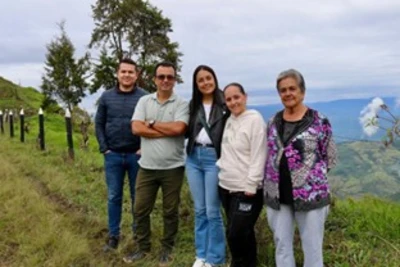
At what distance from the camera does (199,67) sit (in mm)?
3781

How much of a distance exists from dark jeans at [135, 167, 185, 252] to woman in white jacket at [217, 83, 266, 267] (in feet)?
2.31

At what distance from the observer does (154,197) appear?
4.32 m

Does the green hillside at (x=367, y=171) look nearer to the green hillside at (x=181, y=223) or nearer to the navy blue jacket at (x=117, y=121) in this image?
the green hillside at (x=181, y=223)

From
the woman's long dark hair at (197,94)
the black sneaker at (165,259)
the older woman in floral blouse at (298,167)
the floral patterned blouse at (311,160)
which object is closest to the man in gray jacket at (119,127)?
the black sneaker at (165,259)

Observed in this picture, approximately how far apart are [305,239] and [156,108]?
1.75 metres

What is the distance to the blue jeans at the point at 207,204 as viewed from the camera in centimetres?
377

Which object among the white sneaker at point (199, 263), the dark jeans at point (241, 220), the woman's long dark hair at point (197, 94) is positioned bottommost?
the white sneaker at point (199, 263)

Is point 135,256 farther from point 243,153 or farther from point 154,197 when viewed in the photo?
point 243,153

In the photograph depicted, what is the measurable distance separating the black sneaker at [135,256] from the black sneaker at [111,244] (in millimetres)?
307

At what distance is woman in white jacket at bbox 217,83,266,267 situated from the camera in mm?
3318

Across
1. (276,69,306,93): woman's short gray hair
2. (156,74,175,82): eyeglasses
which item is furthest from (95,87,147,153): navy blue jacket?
(276,69,306,93): woman's short gray hair

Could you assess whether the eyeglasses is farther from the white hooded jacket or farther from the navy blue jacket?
the white hooded jacket

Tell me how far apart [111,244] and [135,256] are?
408 millimetres

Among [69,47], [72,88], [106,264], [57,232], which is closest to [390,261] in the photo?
[106,264]
